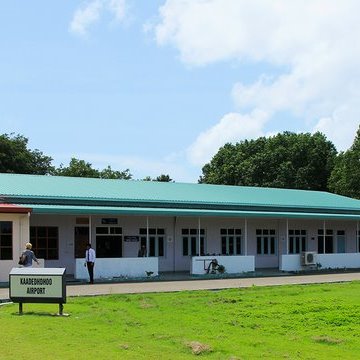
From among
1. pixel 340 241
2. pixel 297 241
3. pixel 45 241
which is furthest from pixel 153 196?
pixel 340 241

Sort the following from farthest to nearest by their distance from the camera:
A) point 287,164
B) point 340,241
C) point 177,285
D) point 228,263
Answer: point 287,164
point 340,241
point 228,263
point 177,285

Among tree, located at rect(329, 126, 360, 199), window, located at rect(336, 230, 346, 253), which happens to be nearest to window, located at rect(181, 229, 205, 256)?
window, located at rect(336, 230, 346, 253)

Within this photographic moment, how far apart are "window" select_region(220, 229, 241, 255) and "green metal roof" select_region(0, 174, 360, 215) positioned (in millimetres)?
1793

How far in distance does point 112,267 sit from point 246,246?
877 cm

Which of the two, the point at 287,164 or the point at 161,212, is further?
the point at 287,164

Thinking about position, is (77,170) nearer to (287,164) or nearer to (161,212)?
(287,164)

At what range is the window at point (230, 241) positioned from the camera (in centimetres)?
3212

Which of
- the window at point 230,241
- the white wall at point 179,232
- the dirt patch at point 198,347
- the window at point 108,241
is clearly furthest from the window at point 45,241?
the dirt patch at point 198,347

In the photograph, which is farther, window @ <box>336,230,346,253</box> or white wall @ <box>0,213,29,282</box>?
window @ <box>336,230,346,253</box>

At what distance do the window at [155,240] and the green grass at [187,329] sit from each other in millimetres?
12977

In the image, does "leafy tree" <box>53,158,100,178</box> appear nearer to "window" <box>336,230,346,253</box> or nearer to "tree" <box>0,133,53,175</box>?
"tree" <box>0,133,53,175</box>

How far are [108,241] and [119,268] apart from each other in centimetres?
358

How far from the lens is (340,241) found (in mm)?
36188

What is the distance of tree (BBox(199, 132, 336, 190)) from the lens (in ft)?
196
